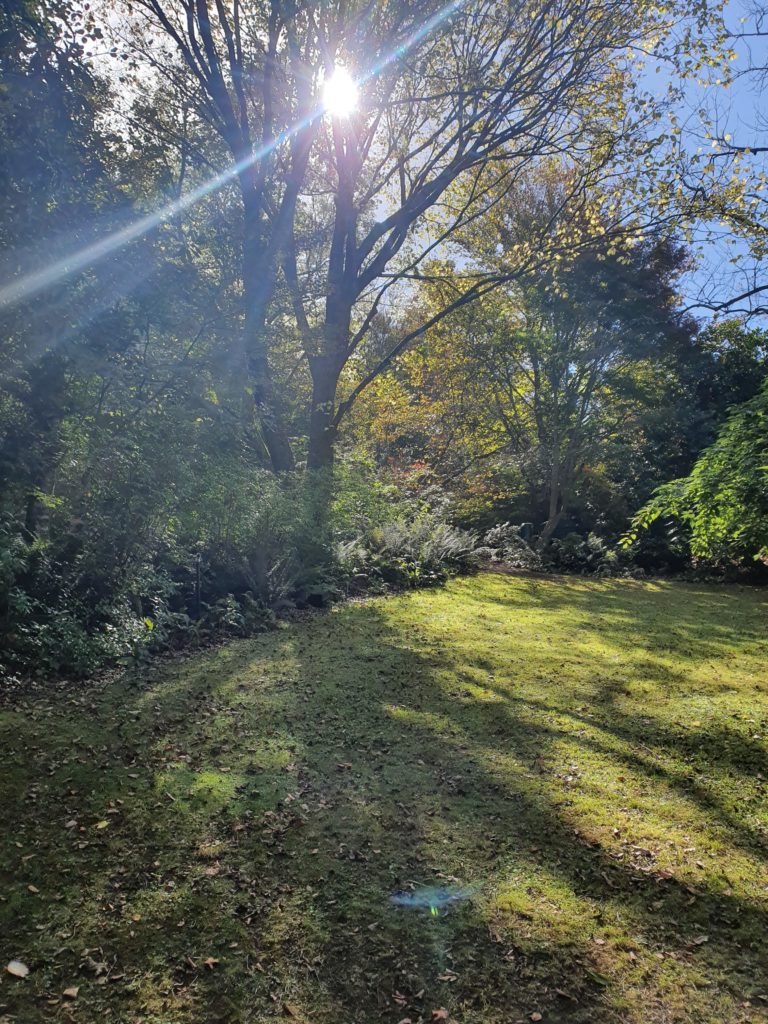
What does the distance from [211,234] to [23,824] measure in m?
5.63

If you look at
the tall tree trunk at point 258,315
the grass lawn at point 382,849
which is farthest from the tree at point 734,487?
the tall tree trunk at point 258,315

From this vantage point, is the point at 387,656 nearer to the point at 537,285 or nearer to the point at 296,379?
the point at 296,379

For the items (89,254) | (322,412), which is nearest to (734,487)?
(89,254)

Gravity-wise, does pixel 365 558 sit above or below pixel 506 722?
above

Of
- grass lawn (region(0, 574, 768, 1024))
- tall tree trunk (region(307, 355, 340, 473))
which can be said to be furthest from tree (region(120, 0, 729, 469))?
grass lawn (region(0, 574, 768, 1024))

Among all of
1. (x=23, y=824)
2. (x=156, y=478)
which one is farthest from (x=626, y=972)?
(x=156, y=478)

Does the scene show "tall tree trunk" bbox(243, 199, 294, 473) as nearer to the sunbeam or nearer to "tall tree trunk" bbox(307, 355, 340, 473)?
the sunbeam

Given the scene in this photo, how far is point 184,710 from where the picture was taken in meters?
4.54

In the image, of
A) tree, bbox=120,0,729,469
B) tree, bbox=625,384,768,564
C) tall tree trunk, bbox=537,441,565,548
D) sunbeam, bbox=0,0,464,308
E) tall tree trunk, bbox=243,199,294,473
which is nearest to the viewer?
sunbeam, bbox=0,0,464,308

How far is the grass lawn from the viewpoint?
7.10 ft

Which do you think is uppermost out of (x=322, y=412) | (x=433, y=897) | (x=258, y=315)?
(x=258, y=315)

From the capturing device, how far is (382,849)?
298 cm

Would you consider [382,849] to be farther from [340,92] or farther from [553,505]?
[553,505]

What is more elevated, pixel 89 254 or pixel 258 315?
pixel 258 315
